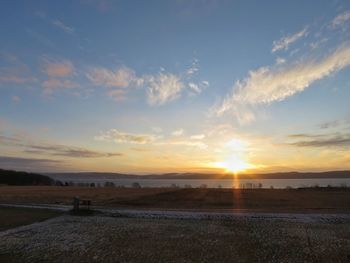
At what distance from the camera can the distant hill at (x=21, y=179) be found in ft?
378

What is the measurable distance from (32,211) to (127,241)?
48.2 ft

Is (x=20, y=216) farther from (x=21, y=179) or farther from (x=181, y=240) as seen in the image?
(x=21, y=179)

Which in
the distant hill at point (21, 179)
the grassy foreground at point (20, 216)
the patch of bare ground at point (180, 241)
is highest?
the distant hill at point (21, 179)

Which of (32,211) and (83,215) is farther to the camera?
(32,211)

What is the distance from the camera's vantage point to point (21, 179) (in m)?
121

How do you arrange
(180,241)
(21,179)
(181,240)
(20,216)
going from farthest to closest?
1. (21,179)
2. (20,216)
3. (181,240)
4. (180,241)

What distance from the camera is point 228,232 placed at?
61.2ft

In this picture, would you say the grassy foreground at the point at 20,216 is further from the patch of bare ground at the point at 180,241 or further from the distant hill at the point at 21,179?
the distant hill at the point at 21,179

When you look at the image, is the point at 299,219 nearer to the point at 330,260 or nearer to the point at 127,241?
the point at 330,260

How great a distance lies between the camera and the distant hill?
378 feet

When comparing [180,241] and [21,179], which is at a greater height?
[21,179]

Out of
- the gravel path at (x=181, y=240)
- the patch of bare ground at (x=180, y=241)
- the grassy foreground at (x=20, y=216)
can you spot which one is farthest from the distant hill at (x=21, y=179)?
the patch of bare ground at (x=180, y=241)

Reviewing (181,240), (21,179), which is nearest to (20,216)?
(181,240)

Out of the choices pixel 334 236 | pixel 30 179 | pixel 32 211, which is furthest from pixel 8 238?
pixel 30 179
